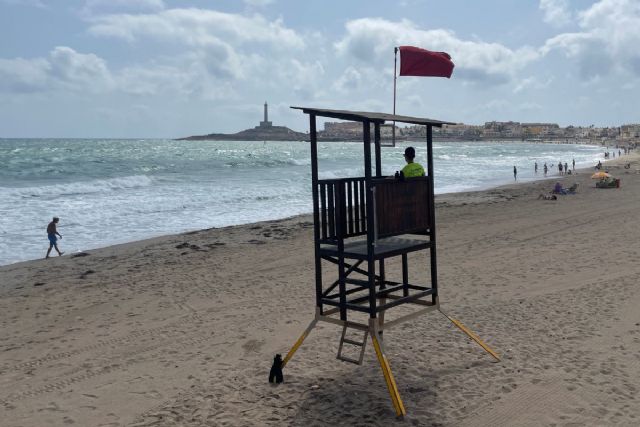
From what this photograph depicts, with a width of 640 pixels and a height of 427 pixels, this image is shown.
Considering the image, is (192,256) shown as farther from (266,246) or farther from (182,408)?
(182,408)

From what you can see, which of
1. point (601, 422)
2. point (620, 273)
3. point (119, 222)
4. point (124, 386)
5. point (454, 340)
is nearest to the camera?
point (601, 422)

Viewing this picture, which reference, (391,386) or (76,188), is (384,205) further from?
(76,188)

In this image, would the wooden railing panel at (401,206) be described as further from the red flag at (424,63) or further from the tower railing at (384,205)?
the red flag at (424,63)

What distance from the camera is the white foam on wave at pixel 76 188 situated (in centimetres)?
3287

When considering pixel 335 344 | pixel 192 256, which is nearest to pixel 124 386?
pixel 335 344

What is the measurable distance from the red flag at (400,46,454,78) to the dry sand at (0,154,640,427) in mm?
3280

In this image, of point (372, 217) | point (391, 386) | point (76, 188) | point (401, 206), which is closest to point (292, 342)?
point (391, 386)

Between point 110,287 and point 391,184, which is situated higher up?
point 391,184

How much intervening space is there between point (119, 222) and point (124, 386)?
16.5 meters

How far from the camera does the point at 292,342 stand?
7.58m

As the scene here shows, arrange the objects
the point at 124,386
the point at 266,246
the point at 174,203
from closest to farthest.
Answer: the point at 124,386, the point at 266,246, the point at 174,203

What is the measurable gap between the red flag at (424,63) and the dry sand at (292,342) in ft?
10.8

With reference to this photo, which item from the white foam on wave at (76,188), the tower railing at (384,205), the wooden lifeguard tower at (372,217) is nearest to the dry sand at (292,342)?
the wooden lifeguard tower at (372,217)

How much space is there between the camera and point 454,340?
291 inches
